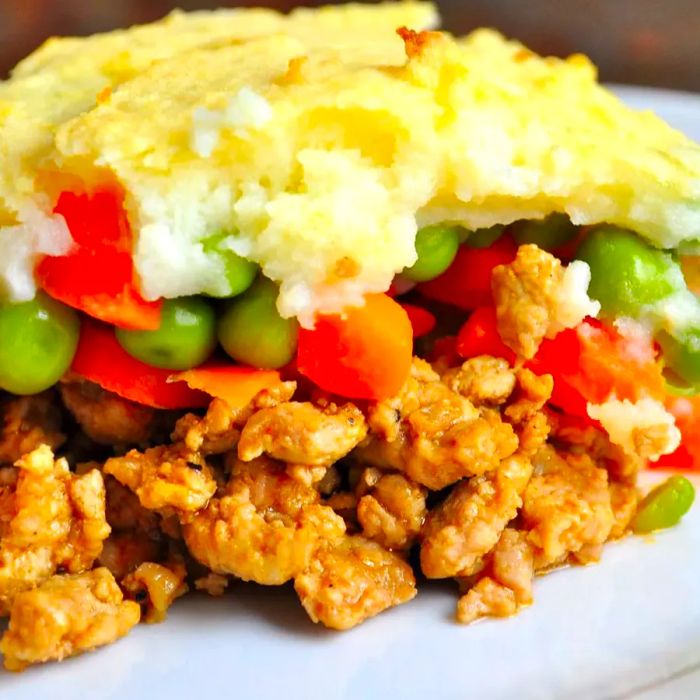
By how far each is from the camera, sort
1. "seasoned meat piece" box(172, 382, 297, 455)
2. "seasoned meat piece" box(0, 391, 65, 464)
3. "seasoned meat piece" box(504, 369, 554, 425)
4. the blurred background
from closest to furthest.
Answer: "seasoned meat piece" box(172, 382, 297, 455), "seasoned meat piece" box(504, 369, 554, 425), "seasoned meat piece" box(0, 391, 65, 464), the blurred background

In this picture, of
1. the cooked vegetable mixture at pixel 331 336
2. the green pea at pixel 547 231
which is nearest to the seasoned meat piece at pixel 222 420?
the cooked vegetable mixture at pixel 331 336

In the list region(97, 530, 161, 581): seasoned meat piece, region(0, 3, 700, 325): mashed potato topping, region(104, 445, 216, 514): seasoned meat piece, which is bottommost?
region(97, 530, 161, 581): seasoned meat piece

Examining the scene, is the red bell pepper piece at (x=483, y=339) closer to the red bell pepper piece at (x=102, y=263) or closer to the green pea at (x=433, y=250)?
the green pea at (x=433, y=250)

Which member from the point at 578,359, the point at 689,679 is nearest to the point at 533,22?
the point at 578,359

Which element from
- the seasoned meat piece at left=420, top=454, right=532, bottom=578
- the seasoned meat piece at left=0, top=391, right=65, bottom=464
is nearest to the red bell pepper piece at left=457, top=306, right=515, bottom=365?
the seasoned meat piece at left=420, top=454, right=532, bottom=578

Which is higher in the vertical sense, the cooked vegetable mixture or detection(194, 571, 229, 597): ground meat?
the cooked vegetable mixture

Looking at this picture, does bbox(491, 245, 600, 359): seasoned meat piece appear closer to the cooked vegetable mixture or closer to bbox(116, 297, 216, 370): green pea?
the cooked vegetable mixture

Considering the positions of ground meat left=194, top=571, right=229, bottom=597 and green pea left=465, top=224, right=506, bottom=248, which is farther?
green pea left=465, top=224, right=506, bottom=248
